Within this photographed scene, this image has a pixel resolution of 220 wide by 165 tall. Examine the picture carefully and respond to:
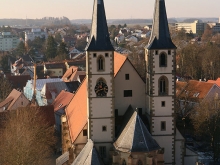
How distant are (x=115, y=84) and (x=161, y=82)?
13.4ft

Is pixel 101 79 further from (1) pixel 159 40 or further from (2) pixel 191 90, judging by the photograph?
(2) pixel 191 90

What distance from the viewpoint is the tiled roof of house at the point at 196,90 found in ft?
199

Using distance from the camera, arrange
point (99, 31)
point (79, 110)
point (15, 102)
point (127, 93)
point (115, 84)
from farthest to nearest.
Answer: point (15, 102), point (79, 110), point (127, 93), point (115, 84), point (99, 31)

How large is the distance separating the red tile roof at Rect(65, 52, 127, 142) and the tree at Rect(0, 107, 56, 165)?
156 inches

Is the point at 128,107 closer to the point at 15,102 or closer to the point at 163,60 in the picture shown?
the point at 163,60

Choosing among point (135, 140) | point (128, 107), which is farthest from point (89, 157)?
point (128, 107)

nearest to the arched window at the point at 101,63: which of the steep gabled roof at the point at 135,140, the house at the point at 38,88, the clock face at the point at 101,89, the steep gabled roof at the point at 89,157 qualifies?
the clock face at the point at 101,89

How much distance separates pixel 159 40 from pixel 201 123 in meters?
19.0

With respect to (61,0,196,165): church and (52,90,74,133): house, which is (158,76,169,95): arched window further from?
(52,90,74,133): house

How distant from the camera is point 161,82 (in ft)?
110

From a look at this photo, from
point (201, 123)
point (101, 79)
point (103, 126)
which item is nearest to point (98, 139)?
point (103, 126)

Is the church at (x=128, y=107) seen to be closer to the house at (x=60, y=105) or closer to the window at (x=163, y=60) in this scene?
the window at (x=163, y=60)

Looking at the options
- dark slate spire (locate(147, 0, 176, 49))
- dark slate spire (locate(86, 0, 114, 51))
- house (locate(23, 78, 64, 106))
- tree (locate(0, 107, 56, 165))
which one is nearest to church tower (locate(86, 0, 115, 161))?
dark slate spire (locate(86, 0, 114, 51))

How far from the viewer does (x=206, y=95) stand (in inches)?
2399
